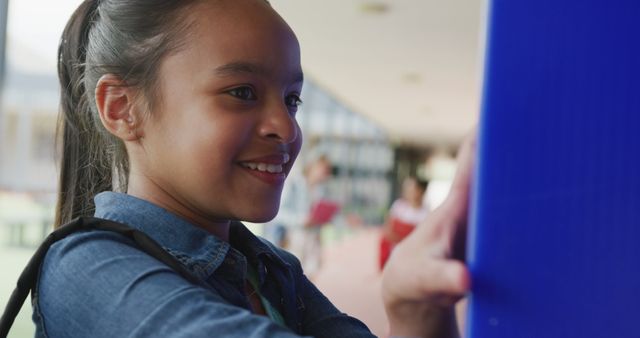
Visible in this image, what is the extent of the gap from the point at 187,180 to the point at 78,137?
25 centimetres

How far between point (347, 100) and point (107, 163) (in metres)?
9.67

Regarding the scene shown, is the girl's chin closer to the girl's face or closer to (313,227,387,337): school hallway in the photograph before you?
the girl's face

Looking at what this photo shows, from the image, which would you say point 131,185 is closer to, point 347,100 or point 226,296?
point 226,296

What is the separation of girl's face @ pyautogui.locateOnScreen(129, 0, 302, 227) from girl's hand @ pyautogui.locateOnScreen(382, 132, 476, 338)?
0.21 metres

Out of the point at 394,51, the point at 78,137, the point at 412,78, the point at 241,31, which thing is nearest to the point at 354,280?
the point at 394,51

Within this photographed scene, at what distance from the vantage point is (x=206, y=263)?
0.54m

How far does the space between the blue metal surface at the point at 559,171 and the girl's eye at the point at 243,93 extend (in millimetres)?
255

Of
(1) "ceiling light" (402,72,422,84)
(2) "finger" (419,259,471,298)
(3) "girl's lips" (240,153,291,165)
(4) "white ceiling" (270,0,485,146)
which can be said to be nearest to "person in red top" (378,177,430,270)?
(4) "white ceiling" (270,0,485,146)

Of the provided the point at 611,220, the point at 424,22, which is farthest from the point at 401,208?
the point at 611,220

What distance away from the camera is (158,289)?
0.40 m

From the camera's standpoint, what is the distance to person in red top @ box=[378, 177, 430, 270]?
15.5 ft

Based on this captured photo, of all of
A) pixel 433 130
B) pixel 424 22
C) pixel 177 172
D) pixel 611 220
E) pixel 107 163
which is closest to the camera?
pixel 611 220

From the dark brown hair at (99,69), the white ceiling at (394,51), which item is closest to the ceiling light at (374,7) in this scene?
the white ceiling at (394,51)

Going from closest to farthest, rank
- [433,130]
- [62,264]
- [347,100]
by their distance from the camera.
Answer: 1. [62,264]
2. [347,100]
3. [433,130]
